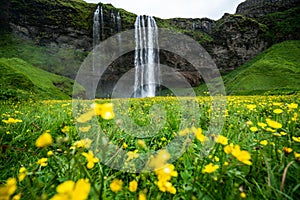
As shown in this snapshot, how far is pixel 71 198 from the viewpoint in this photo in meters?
0.55

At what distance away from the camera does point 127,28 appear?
48281 millimetres

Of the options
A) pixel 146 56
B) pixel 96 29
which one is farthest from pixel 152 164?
pixel 96 29

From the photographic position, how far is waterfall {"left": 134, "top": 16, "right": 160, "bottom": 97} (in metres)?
43.6

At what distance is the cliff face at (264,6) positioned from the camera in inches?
Result: 2771

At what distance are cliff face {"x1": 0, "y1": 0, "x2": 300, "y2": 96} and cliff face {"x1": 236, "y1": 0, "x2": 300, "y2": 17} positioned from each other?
1485 centimetres

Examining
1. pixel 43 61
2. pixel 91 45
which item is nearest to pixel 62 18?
pixel 91 45

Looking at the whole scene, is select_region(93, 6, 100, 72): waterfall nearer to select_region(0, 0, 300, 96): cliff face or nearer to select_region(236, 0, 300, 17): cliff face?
select_region(0, 0, 300, 96): cliff face

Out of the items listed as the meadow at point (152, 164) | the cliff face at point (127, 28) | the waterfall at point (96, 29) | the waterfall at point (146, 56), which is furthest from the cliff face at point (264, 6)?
the meadow at point (152, 164)

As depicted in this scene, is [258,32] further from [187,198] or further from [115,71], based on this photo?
[187,198]

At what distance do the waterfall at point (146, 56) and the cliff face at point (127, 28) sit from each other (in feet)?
15.4

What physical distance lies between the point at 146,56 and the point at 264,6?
6187 cm

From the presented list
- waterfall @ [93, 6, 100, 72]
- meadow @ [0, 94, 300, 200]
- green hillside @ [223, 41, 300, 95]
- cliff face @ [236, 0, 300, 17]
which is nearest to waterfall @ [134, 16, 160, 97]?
waterfall @ [93, 6, 100, 72]

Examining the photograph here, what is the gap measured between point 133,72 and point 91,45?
13.5 meters

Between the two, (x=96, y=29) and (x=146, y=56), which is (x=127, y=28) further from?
(x=146, y=56)
